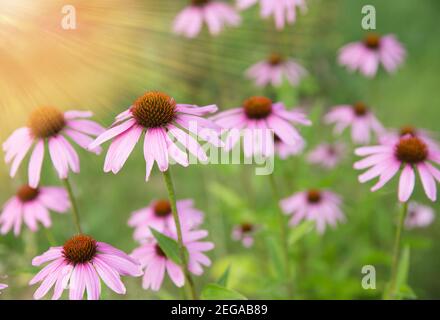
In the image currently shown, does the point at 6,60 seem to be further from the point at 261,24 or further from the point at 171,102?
the point at 261,24

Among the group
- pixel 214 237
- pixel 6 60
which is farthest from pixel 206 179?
pixel 6 60

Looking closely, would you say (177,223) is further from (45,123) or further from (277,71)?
(277,71)

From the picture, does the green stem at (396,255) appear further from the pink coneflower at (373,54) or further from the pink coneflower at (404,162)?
the pink coneflower at (373,54)

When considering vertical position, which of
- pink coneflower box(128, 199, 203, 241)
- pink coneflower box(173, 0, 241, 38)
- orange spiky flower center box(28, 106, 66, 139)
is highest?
pink coneflower box(173, 0, 241, 38)

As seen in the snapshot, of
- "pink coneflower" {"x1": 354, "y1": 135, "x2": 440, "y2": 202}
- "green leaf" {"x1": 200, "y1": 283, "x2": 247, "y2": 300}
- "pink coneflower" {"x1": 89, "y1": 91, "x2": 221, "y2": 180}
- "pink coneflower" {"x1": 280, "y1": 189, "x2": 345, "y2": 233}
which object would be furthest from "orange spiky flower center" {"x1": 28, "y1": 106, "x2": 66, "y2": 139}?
"pink coneflower" {"x1": 280, "y1": 189, "x2": 345, "y2": 233}

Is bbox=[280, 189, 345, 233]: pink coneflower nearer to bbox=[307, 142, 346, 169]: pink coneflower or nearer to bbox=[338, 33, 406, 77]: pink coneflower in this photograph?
bbox=[307, 142, 346, 169]: pink coneflower

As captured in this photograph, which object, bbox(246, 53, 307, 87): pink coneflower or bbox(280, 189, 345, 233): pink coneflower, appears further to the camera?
bbox(246, 53, 307, 87): pink coneflower

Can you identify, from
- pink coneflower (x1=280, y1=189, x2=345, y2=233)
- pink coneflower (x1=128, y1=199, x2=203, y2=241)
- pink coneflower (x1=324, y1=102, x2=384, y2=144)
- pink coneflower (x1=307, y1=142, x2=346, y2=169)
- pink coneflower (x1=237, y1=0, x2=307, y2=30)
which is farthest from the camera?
pink coneflower (x1=307, y1=142, x2=346, y2=169)
